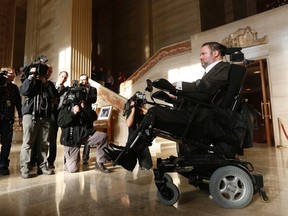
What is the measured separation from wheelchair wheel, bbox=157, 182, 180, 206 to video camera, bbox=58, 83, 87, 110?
2.18 m

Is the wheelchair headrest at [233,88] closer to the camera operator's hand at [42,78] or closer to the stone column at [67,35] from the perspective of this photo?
the camera operator's hand at [42,78]

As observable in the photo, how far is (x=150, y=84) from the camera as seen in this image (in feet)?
6.93

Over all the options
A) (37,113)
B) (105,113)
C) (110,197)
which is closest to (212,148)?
(110,197)

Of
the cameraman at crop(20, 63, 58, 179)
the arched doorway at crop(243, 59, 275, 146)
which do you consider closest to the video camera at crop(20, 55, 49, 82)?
the cameraman at crop(20, 63, 58, 179)

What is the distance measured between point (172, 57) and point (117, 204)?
30.0 feet

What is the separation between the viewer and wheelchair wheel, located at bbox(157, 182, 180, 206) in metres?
2.04

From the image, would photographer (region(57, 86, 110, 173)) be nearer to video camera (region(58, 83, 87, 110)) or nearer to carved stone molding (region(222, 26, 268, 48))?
video camera (region(58, 83, 87, 110))

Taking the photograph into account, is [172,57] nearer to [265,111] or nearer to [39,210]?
[265,111]

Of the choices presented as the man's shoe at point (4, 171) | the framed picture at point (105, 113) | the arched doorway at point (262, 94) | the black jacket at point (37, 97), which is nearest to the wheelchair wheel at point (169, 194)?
the black jacket at point (37, 97)

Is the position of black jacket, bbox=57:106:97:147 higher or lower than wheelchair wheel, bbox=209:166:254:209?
higher

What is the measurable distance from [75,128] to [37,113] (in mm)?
592

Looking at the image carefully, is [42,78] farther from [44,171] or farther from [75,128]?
[44,171]

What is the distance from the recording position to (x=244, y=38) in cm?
821

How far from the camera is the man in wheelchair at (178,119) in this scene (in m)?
2.06
